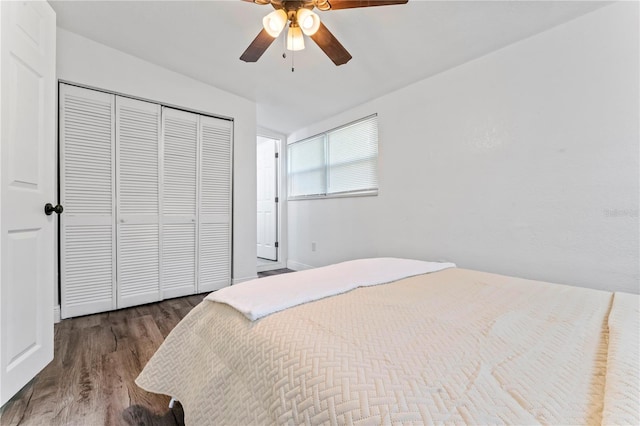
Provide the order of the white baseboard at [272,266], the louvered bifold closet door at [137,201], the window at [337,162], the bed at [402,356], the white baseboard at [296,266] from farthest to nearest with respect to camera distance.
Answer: the white baseboard at [272,266]
the white baseboard at [296,266]
the window at [337,162]
the louvered bifold closet door at [137,201]
the bed at [402,356]

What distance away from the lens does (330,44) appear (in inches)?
67.9

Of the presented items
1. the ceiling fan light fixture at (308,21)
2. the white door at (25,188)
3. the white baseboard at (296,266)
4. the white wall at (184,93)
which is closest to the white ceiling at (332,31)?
the white wall at (184,93)

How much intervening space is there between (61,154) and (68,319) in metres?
1.32

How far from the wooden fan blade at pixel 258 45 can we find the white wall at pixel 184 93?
1.23 metres

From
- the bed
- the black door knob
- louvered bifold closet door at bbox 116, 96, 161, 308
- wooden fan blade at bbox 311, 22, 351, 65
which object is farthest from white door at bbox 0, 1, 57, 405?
wooden fan blade at bbox 311, 22, 351, 65

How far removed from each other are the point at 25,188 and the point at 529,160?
3064 mm

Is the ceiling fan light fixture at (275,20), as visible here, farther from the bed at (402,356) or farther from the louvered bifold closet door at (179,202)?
the louvered bifold closet door at (179,202)

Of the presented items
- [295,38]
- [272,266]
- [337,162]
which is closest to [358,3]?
[295,38]

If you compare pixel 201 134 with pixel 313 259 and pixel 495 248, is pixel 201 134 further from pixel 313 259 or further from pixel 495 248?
pixel 495 248

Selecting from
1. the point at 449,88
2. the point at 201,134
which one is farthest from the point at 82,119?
the point at 449,88

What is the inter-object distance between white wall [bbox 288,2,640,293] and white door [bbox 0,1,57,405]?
104 inches

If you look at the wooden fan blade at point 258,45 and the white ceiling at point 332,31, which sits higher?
the white ceiling at point 332,31

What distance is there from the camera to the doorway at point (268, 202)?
4.43 m

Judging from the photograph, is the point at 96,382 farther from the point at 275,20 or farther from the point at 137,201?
the point at 275,20
